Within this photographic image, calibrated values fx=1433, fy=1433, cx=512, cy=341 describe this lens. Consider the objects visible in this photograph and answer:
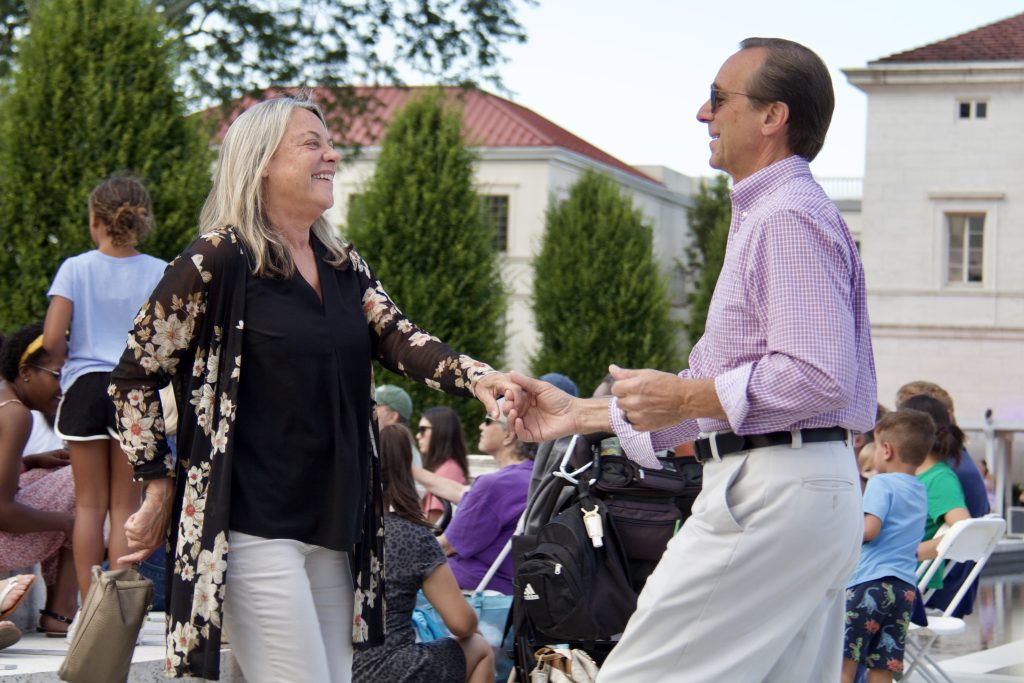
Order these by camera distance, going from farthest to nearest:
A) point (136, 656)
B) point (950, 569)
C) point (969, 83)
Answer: point (969, 83) < point (950, 569) < point (136, 656)

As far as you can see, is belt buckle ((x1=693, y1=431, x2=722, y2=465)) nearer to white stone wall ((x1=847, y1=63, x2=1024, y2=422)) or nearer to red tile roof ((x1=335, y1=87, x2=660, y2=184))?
white stone wall ((x1=847, y1=63, x2=1024, y2=422))

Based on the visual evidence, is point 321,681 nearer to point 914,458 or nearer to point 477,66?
point 914,458

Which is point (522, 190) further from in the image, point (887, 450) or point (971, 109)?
point (887, 450)

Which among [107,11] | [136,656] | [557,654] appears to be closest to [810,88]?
[557,654]

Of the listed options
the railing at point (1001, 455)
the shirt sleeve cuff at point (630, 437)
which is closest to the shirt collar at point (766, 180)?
the shirt sleeve cuff at point (630, 437)

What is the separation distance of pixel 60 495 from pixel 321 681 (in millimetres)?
3590

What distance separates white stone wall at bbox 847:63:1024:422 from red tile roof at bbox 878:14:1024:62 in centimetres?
60

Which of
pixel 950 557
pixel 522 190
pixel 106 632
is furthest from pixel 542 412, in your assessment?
pixel 522 190

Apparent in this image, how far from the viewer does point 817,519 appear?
126 inches

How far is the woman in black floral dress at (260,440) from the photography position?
3.58 meters

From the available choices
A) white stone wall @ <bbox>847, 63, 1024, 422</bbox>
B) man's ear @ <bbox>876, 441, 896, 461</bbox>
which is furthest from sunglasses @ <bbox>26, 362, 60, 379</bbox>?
white stone wall @ <bbox>847, 63, 1024, 422</bbox>

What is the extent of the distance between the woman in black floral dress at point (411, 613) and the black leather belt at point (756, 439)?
279cm

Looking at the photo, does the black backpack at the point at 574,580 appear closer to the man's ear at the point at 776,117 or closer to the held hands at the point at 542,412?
the held hands at the point at 542,412

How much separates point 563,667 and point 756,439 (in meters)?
2.85
